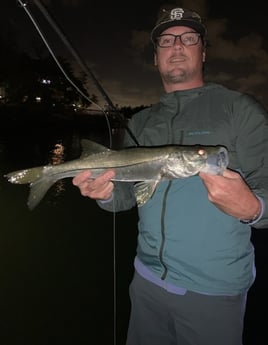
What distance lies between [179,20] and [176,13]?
0.32 feet

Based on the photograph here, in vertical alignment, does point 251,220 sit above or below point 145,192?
below

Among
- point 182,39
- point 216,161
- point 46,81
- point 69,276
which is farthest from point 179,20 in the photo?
point 46,81

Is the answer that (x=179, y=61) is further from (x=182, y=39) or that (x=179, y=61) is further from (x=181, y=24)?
(x=181, y=24)

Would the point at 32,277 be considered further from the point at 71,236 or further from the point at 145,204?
the point at 145,204

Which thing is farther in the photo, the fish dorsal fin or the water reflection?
the water reflection

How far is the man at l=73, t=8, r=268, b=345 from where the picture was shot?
2.94m

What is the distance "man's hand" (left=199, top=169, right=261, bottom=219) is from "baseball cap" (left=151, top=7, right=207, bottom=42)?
1763 mm

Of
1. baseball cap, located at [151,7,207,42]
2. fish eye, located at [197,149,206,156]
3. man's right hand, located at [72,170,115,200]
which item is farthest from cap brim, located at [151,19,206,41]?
man's right hand, located at [72,170,115,200]

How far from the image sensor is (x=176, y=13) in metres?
3.63

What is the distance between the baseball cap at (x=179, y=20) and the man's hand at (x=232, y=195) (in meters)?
1.76

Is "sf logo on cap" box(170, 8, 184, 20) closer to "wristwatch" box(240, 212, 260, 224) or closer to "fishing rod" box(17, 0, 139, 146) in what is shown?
"fishing rod" box(17, 0, 139, 146)

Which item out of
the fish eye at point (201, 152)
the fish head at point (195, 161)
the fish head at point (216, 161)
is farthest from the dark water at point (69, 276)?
the fish head at point (216, 161)

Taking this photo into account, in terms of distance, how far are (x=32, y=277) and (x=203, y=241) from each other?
661cm

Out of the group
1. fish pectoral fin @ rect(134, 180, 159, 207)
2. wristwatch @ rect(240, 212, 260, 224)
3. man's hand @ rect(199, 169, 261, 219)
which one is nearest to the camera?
man's hand @ rect(199, 169, 261, 219)
